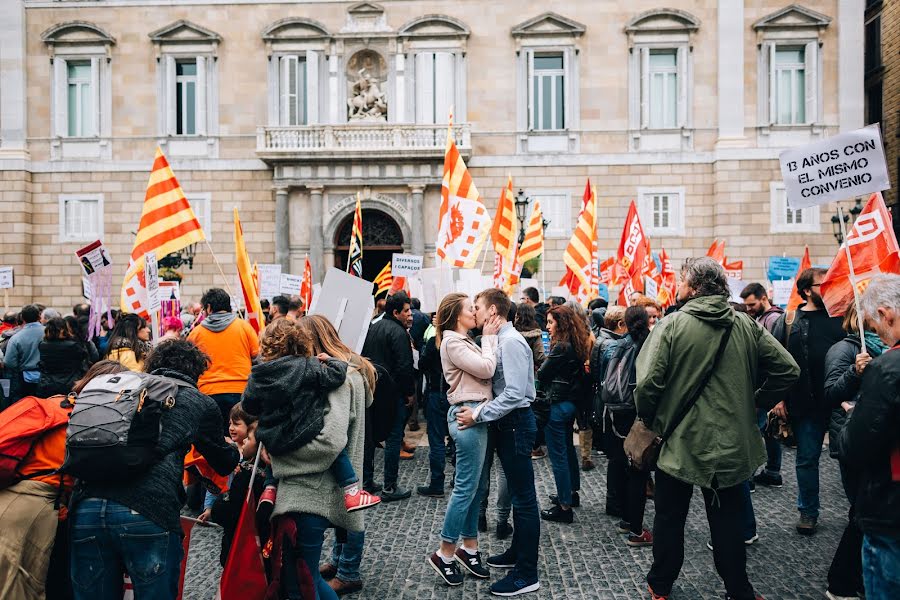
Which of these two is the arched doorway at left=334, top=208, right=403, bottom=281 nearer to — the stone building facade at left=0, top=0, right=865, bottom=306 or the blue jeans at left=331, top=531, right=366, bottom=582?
the stone building facade at left=0, top=0, right=865, bottom=306

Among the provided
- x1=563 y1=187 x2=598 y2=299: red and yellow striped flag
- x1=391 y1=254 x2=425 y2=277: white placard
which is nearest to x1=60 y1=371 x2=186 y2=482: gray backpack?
x1=391 y1=254 x2=425 y2=277: white placard

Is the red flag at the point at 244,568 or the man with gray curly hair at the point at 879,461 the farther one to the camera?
the red flag at the point at 244,568

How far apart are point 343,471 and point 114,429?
4.02 ft

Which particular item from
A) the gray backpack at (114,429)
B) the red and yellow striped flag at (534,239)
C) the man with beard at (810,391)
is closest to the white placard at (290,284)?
the red and yellow striped flag at (534,239)

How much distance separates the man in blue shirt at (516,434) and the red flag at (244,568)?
1619 mm

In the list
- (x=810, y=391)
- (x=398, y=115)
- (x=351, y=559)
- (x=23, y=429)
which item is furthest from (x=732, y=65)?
(x=23, y=429)

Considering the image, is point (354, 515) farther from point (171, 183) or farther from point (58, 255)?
point (58, 255)

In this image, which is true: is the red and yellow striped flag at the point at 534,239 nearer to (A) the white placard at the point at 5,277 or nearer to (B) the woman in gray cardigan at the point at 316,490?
(B) the woman in gray cardigan at the point at 316,490

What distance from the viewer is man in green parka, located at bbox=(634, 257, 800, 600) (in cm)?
429

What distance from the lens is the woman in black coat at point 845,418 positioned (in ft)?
14.5

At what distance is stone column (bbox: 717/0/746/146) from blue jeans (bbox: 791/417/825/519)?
52.9ft

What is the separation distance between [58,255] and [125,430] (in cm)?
2102

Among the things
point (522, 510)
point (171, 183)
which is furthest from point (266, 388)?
point (171, 183)

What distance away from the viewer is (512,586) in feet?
16.0
